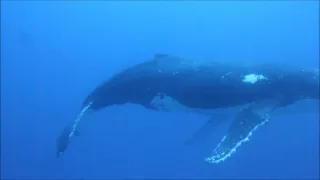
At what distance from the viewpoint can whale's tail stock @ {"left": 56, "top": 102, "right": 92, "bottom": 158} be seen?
909cm

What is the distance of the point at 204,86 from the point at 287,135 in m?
14.3

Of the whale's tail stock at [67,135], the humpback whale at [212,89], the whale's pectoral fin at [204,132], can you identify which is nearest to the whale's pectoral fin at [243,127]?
the humpback whale at [212,89]

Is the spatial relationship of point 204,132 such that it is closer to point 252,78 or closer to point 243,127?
point 252,78

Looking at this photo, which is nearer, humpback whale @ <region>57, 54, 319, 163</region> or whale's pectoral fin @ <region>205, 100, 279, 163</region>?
whale's pectoral fin @ <region>205, 100, 279, 163</region>

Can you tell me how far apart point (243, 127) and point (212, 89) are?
1.24 meters

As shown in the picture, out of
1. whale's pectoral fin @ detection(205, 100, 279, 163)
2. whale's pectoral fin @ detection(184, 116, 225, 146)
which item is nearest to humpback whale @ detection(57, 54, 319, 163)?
whale's pectoral fin @ detection(205, 100, 279, 163)

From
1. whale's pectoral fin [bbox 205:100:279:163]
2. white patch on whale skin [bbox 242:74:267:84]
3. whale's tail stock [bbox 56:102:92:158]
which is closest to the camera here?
whale's pectoral fin [bbox 205:100:279:163]

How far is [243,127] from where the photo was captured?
7984 mm

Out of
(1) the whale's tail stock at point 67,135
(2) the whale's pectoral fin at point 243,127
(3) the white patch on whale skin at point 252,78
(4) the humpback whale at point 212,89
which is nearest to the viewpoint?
(2) the whale's pectoral fin at point 243,127

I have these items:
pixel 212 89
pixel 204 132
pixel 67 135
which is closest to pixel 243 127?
pixel 212 89

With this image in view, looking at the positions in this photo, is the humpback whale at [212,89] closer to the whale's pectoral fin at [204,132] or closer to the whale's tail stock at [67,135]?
the whale's tail stock at [67,135]

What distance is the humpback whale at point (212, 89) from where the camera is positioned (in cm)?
841

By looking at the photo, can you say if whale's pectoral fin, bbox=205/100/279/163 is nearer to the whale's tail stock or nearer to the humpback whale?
the humpback whale

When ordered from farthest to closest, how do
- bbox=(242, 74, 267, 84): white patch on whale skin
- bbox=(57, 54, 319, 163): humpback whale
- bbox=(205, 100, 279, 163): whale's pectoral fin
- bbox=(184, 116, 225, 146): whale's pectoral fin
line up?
bbox=(184, 116, 225, 146): whale's pectoral fin
bbox=(242, 74, 267, 84): white patch on whale skin
bbox=(57, 54, 319, 163): humpback whale
bbox=(205, 100, 279, 163): whale's pectoral fin
